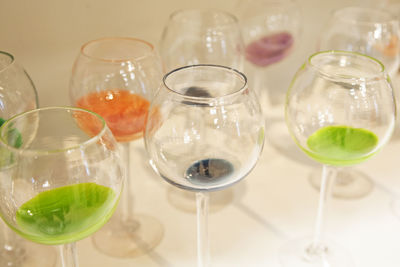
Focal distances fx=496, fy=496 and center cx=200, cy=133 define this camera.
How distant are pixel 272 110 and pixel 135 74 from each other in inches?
18.4

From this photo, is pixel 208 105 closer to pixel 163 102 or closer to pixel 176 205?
pixel 163 102

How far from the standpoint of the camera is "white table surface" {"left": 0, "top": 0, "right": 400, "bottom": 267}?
2.23 feet

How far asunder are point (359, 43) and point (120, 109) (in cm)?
44

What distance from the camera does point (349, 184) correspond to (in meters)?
0.83

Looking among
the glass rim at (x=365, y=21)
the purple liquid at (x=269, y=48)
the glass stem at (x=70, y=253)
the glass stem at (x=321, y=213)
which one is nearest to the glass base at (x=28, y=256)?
the glass stem at (x=70, y=253)

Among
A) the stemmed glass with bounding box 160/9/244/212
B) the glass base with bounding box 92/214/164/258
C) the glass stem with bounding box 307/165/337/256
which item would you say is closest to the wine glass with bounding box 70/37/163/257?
the glass base with bounding box 92/214/164/258

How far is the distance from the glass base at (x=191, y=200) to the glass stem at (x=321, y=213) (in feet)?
0.49

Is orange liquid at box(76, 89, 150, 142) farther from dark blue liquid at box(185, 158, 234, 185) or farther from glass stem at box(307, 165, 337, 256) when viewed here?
glass stem at box(307, 165, 337, 256)

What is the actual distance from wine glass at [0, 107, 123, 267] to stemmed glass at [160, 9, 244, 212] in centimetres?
30

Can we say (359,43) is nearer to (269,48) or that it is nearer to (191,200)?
(269,48)

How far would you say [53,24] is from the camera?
2.56 ft

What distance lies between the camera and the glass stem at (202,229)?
573mm

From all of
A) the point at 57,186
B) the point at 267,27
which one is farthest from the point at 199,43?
the point at 57,186

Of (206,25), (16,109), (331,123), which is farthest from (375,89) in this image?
(16,109)
